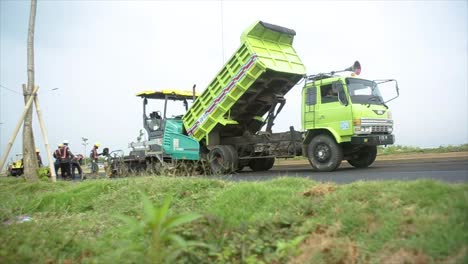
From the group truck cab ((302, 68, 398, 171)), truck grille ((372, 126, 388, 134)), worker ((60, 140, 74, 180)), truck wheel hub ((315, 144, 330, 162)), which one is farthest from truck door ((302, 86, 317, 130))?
worker ((60, 140, 74, 180))

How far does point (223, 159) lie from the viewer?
37.4 feet

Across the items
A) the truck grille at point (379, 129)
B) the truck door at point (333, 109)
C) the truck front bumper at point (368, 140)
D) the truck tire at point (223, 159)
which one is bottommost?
the truck tire at point (223, 159)

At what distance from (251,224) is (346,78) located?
22.9 ft

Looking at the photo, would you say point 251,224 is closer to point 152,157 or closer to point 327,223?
point 327,223

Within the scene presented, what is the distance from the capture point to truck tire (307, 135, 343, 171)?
952 cm

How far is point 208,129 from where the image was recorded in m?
11.9

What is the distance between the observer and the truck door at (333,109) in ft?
31.1

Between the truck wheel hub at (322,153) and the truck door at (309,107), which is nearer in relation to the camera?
the truck wheel hub at (322,153)

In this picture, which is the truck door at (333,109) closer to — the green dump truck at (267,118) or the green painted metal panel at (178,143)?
the green dump truck at (267,118)

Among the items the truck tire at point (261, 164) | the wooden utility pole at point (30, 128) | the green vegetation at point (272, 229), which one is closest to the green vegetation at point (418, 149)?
the truck tire at point (261, 164)

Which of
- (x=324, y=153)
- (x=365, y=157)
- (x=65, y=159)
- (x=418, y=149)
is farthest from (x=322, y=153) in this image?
(x=65, y=159)

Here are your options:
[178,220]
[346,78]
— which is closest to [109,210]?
[178,220]

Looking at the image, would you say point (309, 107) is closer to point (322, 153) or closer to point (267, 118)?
point (322, 153)

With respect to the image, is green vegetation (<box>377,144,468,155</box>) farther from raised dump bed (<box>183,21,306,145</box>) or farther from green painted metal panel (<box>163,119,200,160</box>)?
green painted metal panel (<box>163,119,200,160</box>)
